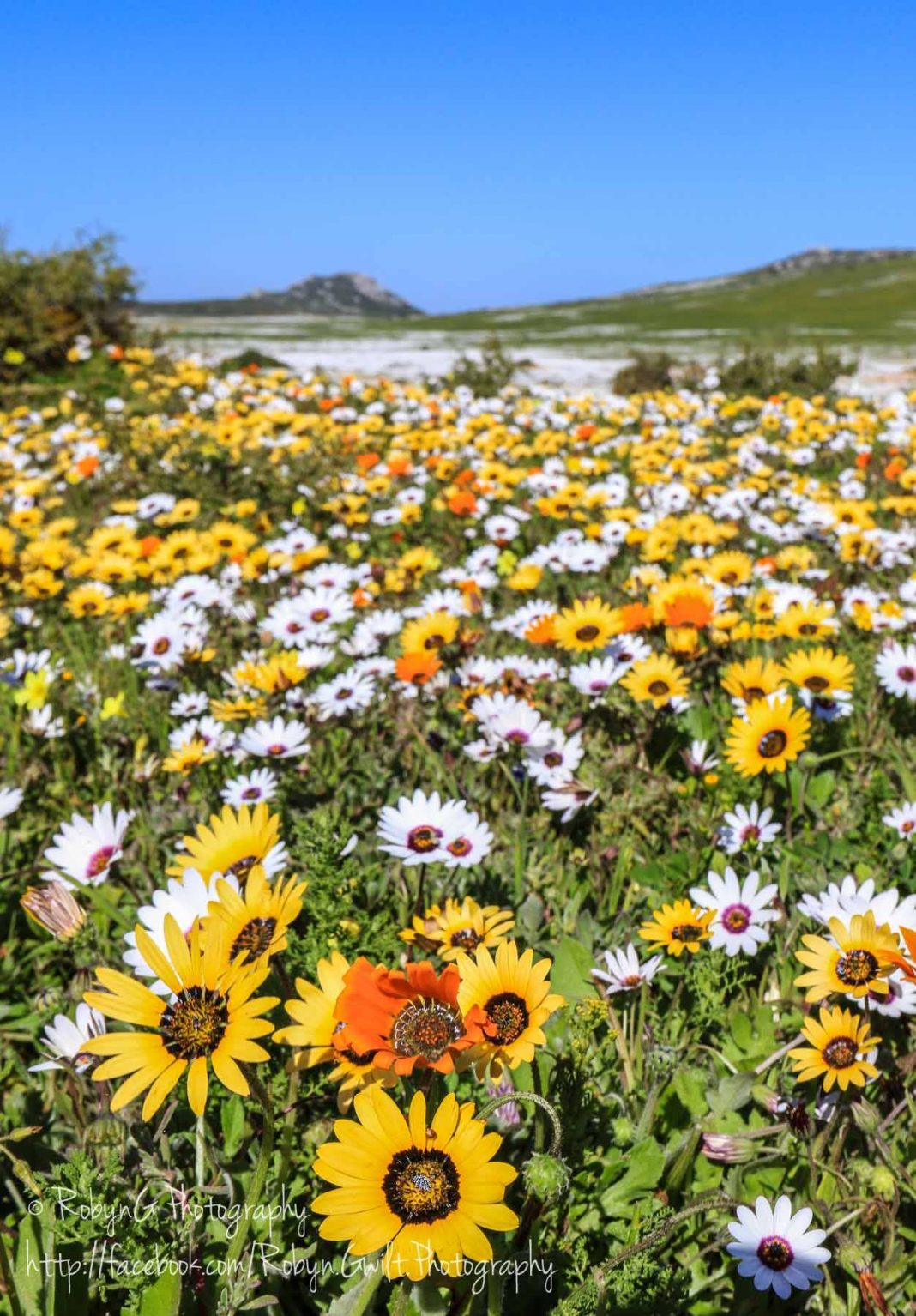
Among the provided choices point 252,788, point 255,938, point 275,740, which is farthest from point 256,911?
point 275,740

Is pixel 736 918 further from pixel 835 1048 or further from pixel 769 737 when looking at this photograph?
pixel 769 737

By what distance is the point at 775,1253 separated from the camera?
1.31 meters

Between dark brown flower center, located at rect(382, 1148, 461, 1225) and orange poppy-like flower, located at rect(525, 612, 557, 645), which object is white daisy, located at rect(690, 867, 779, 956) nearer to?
dark brown flower center, located at rect(382, 1148, 461, 1225)

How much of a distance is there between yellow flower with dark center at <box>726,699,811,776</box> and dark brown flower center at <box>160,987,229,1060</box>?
1537mm

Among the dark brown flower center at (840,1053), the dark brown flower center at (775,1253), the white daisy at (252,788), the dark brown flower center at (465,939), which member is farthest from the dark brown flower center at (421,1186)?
the white daisy at (252,788)

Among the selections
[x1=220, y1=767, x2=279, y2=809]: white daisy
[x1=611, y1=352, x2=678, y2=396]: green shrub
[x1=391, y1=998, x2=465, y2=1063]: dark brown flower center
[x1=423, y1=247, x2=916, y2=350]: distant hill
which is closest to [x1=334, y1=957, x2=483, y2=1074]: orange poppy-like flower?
[x1=391, y1=998, x2=465, y2=1063]: dark brown flower center

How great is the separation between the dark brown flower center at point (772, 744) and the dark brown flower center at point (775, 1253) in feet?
3.72

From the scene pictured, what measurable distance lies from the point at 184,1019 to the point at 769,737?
1656mm

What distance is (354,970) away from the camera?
1.09 m

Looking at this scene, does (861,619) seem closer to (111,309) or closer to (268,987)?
(268,987)

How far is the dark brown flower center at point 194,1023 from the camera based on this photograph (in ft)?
3.35

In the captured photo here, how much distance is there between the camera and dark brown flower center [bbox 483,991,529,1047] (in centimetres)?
114

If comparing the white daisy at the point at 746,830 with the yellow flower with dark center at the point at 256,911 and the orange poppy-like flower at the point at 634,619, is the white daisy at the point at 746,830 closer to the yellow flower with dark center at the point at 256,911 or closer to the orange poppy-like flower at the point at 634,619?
the orange poppy-like flower at the point at 634,619

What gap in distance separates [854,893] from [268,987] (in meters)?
1.12
